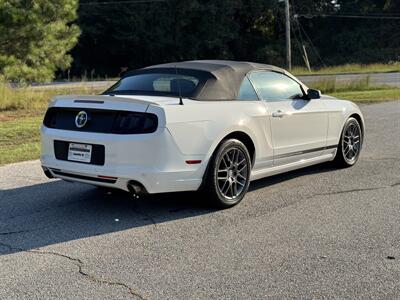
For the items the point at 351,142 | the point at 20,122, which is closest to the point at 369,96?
the point at 20,122

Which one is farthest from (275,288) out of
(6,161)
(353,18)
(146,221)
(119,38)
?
(353,18)

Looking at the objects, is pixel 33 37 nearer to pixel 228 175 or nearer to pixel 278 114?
pixel 278 114

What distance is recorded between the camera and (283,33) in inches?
2490

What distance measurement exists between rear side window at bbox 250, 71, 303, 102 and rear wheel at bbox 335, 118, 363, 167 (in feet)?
3.72

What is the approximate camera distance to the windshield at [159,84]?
20.0ft

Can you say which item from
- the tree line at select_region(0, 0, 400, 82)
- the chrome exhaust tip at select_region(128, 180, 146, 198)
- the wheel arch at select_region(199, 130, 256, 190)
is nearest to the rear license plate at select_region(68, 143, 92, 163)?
the chrome exhaust tip at select_region(128, 180, 146, 198)

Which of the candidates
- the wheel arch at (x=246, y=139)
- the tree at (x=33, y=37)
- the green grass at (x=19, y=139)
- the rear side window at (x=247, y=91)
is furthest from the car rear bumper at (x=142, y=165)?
the tree at (x=33, y=37)

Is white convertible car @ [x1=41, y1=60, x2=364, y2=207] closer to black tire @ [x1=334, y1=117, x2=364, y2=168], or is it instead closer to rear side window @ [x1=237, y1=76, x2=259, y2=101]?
rear side window @ [x1=237, y1=76, x2=259, y2=101]

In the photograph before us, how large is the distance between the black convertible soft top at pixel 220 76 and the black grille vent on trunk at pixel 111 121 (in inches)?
29.9

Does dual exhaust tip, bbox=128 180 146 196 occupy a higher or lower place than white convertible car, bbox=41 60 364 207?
lower

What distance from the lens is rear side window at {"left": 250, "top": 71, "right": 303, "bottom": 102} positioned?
669 cm

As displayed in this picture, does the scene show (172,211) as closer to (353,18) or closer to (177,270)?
(177,270)

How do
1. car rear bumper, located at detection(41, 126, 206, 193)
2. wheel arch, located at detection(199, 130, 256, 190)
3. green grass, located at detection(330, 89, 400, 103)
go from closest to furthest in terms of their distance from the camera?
car rear bumper, located at detection(41, 126, 206, 193)
wheel arch, located at detection(199, 130, 256, 190)
green grass, located at detection(330, 89, 400, 103)

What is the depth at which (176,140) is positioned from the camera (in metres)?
5.48
